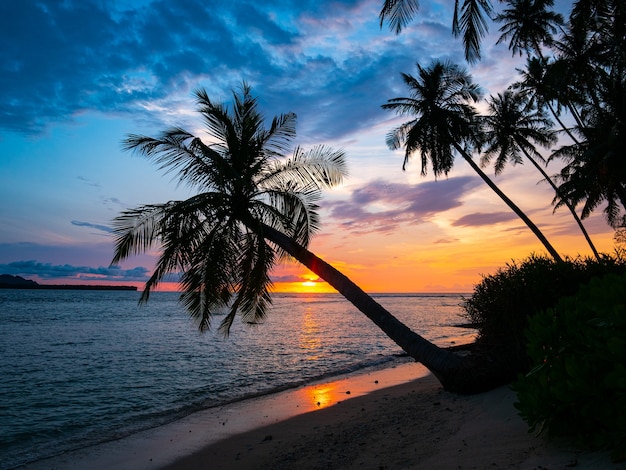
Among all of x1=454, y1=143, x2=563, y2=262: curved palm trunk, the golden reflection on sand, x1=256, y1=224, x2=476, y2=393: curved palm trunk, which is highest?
x1=454, y1=143, x2=563, y2=262: curved palm trunk

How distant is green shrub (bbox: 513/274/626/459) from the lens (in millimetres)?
2816

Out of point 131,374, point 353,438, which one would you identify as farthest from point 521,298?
point 131,374

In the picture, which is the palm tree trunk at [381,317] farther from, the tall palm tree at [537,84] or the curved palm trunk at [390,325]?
the tall palm tree at [537,84]

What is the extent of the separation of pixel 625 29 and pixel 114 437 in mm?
21736

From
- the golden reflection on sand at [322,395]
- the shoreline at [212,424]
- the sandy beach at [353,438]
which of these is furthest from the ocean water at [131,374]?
the sandy beach at [353,438]

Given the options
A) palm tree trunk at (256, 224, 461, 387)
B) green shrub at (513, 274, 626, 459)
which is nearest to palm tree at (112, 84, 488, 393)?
palm tree trunk at (256, 224, 461, 387)

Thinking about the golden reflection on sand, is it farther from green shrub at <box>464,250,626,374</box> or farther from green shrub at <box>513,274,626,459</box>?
green shrub at <box>513,274,626,459</box>

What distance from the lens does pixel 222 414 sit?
35.9ft

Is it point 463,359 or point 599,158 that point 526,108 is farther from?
point 463,359

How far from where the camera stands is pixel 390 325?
30.7 ft

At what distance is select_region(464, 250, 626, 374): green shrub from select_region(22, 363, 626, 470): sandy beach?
994 millimetres

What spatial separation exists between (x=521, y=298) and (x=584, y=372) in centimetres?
689

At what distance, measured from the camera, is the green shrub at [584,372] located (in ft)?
9.24

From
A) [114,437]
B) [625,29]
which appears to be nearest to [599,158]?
[625,29]
